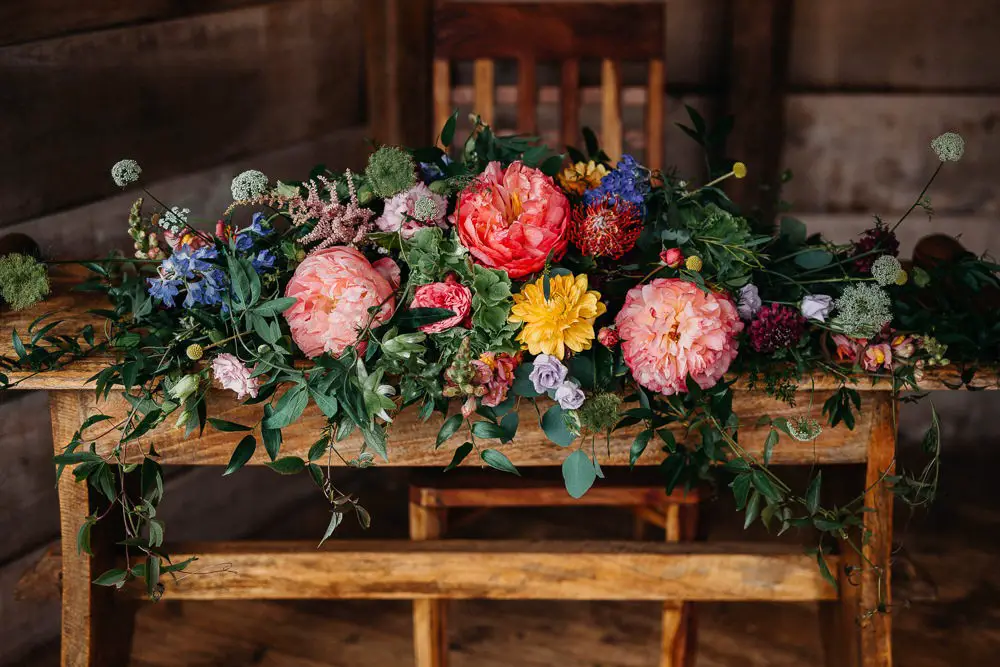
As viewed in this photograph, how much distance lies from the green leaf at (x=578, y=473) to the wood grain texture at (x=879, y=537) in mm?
357

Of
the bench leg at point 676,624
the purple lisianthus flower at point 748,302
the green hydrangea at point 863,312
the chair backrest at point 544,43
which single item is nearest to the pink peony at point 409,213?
the purple lisianthus flower at point 748,302

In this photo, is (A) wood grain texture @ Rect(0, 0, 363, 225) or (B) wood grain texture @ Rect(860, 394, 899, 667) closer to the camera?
(B) wood grain texture @ Rect(860, 394, 899, 667)

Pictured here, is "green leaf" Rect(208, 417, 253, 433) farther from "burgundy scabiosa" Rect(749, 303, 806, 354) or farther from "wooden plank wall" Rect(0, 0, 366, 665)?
"wooden plank wall" Rect(0, 0, 366, 665)

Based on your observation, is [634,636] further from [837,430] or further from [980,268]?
[980,268]

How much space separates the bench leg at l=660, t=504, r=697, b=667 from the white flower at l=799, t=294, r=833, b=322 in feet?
1.71

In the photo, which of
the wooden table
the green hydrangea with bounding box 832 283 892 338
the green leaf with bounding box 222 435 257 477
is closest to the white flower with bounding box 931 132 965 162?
the green hydrangea with bounding box 832 283 892 338

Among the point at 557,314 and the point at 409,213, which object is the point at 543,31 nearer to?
the point at 409,213

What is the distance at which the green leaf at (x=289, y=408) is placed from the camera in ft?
2.78

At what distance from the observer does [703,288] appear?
0.86 m

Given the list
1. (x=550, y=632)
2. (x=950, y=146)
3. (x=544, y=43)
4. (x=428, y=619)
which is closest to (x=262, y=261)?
(x=428, y=619)

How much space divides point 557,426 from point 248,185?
1.36 feet

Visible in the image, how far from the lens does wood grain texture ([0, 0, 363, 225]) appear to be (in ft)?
4.85

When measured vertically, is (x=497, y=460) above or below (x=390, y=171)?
below

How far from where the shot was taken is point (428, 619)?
1256mm
